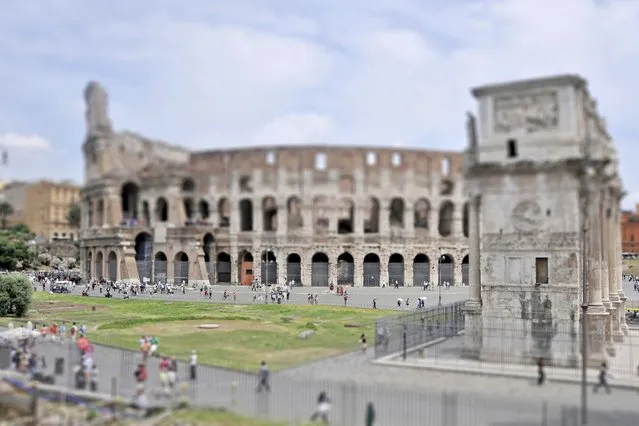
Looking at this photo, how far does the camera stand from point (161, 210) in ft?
217

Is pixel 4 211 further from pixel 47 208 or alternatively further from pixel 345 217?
pixel 345 217

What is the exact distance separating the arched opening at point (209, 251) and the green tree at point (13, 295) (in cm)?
2686

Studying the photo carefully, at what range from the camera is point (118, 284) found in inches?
2169

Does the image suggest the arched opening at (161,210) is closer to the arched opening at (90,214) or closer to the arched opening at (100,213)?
the arched opening at (100,213)

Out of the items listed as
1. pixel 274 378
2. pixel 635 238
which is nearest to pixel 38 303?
pixel 274 378

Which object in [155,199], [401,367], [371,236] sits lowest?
[401,367]

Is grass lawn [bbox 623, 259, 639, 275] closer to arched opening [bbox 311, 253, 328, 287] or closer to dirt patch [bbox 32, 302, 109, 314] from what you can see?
arched opening [bbox 311, 253, 328, 287]

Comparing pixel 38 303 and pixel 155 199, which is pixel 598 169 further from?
pixel 155 199

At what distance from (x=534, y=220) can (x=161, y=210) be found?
5027cm

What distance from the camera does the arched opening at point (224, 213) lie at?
64.1 meters

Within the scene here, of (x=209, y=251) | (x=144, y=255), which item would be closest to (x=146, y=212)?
(x=144, y=255)

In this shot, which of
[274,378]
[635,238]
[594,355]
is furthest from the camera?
[635,238]

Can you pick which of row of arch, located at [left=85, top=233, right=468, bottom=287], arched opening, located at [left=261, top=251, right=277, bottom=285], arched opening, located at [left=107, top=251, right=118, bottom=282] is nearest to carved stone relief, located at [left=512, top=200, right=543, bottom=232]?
row of arch, located at [left=85, top=233, right=468, bottom=287]

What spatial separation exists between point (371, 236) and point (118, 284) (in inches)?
904
